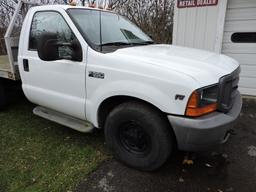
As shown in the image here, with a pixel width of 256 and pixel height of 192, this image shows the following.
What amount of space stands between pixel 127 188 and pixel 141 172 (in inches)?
13.0

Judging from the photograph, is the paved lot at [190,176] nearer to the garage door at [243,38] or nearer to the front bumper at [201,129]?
the front bumper at [201,129]

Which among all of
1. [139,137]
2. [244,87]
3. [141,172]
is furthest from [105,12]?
[244,87]

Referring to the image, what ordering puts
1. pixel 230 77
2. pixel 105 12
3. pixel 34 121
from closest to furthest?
1. pixel 230 77
2. pixel 105 12
3. pixel 34 121

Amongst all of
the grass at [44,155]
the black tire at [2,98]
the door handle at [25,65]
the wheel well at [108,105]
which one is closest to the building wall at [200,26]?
the grass at [44,155]

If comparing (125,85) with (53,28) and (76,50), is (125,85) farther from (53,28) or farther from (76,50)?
(53,28)

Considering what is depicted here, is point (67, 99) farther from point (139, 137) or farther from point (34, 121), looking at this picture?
point (34, 121)

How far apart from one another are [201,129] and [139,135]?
2.62 feet

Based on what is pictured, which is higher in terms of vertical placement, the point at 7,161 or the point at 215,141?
the point at 215,141

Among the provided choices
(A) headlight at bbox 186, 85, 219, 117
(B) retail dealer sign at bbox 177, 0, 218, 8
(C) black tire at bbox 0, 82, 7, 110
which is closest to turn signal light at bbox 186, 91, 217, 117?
(A) headlight at bbox 186, 85, 219, 117

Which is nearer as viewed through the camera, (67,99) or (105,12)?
(67,99)

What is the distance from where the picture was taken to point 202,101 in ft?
7.87

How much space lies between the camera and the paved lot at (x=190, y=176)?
270 centimetres

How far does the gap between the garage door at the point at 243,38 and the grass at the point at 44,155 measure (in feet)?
13.2

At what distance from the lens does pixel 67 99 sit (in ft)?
10.9
